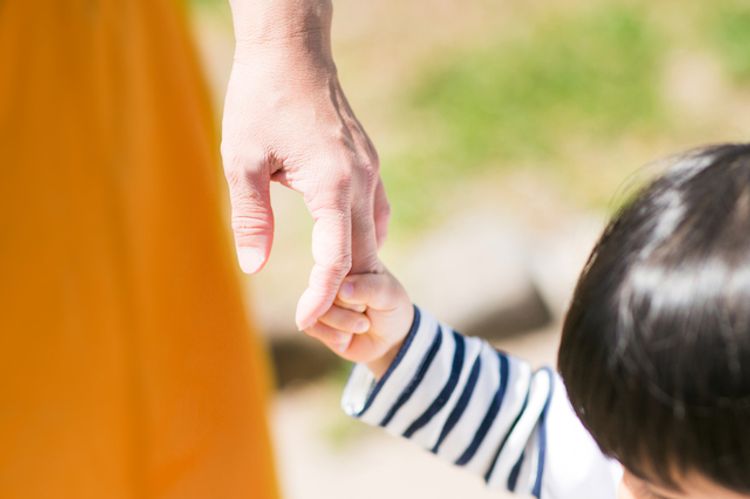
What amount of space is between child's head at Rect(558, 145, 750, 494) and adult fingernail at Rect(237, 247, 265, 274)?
0.24 metres

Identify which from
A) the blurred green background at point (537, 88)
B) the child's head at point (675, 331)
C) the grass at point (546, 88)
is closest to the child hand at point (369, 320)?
the child's head at point (675, 331)

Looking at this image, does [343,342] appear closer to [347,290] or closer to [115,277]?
[347,290]

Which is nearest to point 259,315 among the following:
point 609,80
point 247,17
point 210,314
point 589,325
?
point 210,314

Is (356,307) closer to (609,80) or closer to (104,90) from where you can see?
(104,90)

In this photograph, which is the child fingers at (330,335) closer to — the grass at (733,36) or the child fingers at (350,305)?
the child fingers at (350,305)

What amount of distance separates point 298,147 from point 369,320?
170mm

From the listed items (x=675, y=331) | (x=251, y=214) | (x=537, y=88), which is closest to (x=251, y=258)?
(x=251, y=214)

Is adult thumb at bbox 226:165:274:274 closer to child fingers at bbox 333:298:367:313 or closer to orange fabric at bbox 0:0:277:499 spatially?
child fingers at bbox 333:298:367:313

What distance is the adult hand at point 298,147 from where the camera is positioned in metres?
0.76

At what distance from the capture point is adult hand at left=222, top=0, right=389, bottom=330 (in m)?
0.76

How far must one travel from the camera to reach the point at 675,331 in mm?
634

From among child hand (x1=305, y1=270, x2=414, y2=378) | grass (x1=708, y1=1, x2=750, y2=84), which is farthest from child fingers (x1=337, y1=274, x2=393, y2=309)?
grass (x1=708, y1=1, x2=750, y2=84)

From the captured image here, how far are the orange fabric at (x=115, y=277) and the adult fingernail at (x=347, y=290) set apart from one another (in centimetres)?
34

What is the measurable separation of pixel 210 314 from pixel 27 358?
0.20 m
